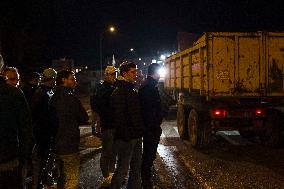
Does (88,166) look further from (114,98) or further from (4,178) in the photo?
(4,178)

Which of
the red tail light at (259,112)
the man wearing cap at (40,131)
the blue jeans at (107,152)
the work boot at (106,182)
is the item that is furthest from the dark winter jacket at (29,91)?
the red tail light at (259,112)

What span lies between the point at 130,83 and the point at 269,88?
5.31m

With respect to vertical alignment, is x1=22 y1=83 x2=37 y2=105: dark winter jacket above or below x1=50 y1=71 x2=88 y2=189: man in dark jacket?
above

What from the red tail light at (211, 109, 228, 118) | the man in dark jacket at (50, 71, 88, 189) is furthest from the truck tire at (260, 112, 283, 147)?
the man in dark jacket at (50, 71, 88, 189)

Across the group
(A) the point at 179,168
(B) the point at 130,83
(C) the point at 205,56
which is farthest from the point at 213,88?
(B) the point at 130,83

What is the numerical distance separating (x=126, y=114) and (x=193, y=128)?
17.7ft

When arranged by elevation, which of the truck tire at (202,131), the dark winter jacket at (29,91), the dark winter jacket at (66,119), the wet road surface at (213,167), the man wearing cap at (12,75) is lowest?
the wet road surface at (213,167)

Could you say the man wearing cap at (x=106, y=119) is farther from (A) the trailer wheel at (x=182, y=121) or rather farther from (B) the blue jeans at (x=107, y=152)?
(A) the trailer wheel at (x=182, y=121)

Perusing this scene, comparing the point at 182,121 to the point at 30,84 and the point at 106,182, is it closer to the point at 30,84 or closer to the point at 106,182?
the point at 106,182

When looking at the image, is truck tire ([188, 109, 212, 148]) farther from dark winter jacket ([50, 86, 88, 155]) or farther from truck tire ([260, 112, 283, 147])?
dark winter jacket ([50, 86, 88, 155])

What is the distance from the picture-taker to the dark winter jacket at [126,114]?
4.77m

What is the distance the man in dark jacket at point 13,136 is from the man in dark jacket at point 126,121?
1612 mm

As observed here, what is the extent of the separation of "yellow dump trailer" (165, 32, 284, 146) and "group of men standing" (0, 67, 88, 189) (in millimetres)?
4466

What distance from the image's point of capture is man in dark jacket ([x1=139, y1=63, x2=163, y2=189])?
5672 mm
